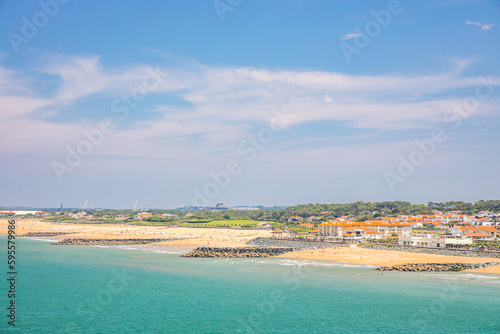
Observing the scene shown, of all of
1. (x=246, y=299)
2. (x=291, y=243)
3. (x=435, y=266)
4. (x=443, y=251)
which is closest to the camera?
(x=246, y=299)

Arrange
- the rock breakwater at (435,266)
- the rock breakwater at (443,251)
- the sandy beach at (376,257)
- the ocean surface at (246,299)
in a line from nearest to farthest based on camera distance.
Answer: the ocean surface at (246,299), the rock breakwater at (435,266), the sandy beach at (376,257), the rock breakwater at (443,251)

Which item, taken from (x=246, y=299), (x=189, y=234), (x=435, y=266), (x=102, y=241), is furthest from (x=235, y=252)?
(x=189, y=234)

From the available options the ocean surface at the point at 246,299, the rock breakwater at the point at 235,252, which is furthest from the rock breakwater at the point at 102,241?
the ocean surface at the point at 246,299

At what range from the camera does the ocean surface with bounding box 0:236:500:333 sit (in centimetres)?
2927

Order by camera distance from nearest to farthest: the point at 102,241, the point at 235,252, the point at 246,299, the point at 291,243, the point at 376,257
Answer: the point at 246,299 < the point at 376,257 < the point at 235,252 < the point at 291,243 < the point at 102,241

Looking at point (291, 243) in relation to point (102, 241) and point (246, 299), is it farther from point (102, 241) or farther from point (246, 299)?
point (246, 299)

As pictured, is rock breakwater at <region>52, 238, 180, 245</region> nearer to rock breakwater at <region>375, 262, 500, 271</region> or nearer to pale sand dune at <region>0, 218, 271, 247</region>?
pale sand dune at <region>0, 218, 271, 247</region>

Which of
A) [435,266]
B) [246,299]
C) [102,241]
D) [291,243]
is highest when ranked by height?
[291,243]

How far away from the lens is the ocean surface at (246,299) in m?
29.3

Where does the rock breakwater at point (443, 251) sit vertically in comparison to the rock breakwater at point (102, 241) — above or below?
above

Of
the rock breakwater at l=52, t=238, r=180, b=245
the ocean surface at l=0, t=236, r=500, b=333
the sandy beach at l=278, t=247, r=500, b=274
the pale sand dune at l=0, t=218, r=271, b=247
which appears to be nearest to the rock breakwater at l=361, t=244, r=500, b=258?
the sandy beach at l=278, t=247, r=500, b=274

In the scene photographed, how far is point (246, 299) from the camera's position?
120 ft

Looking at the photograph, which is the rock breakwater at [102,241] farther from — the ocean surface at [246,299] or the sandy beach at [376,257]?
the sandy beach at [376,257]

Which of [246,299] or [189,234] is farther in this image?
[189,234]
